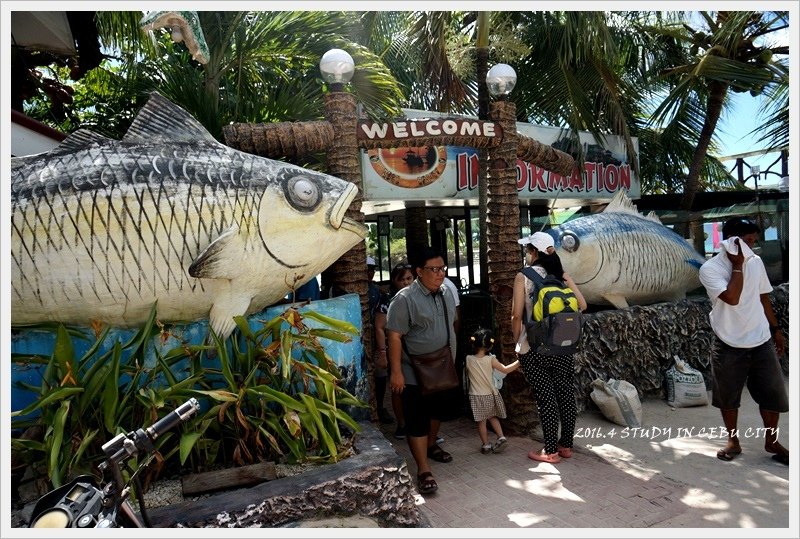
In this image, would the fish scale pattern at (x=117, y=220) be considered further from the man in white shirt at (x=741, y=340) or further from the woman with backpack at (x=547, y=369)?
the man in white shirt at (x=741, y=340)

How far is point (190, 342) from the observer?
3.46 m

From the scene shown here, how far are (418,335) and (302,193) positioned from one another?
120 cm

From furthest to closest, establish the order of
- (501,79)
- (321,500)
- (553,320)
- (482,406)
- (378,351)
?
1. (378,351)
2. (501,79)
3. (482,406)
4. (553,320)
5. (321,500)

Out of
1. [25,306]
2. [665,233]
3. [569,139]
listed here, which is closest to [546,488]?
[25,306]

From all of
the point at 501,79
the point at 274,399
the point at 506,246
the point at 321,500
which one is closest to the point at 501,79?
the point at 501,79

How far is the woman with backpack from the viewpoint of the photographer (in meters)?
4.16

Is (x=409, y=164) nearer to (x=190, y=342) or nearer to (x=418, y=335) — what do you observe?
(x=418, y=335)

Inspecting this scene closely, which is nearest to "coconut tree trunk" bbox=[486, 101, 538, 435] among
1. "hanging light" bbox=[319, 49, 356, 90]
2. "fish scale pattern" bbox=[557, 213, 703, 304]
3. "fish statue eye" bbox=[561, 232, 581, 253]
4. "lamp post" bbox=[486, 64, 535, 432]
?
"lamp post" bbox=[486, 64, 535, 432]

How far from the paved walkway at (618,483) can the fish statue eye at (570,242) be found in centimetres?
167

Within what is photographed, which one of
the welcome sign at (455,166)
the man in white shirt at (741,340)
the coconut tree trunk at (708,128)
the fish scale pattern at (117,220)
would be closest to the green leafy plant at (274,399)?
the fish scale pattern at (117,220)

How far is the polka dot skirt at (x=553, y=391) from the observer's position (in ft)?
13.6

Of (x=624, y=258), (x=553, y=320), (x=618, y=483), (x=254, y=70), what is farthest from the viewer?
(x=254, y=70)

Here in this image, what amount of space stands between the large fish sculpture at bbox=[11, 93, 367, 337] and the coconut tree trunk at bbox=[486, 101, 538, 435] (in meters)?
1.71

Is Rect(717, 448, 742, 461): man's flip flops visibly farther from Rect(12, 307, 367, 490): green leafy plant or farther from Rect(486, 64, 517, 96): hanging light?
Rect(486, 64, 517, 96): hanging light
